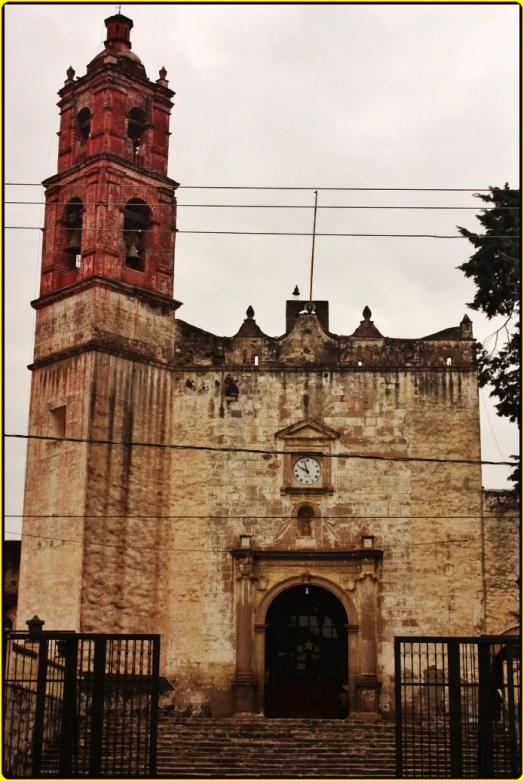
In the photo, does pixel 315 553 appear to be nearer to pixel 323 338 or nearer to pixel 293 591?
pixel 293 591

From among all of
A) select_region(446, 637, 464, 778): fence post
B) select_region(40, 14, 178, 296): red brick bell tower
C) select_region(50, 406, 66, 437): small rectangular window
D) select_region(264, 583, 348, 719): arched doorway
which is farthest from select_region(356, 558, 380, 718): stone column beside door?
select_region(446, 637, 464, 778): fence post

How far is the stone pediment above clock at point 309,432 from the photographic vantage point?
29.5m

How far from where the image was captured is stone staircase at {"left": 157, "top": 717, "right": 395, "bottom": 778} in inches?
909

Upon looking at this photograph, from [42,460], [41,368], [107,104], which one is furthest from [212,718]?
[107,104]

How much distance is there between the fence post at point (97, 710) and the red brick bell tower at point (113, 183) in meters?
14.3

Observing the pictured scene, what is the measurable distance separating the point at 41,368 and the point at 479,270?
1148cm

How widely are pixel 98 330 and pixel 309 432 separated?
538cm

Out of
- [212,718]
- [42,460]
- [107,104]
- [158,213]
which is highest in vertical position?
[107,104]

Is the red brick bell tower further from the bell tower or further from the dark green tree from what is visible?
the dark green tree

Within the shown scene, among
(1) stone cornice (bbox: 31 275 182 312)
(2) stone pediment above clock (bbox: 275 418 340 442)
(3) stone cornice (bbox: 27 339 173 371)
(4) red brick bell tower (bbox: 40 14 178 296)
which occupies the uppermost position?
(4) red brick bell tower (bbox: 40 14 178 296)

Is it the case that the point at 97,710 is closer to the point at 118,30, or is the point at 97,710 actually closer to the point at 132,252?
the point at 132,252

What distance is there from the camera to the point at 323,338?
1193 inches

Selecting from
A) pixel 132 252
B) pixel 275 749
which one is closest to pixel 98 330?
pixel 132 252

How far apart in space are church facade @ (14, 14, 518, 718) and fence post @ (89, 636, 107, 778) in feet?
34.8
